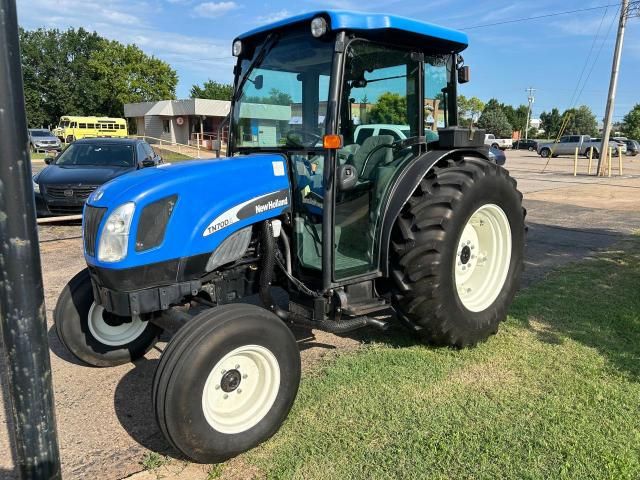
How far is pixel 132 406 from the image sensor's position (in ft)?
10.8

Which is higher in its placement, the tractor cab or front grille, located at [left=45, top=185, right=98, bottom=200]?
the tractor cab

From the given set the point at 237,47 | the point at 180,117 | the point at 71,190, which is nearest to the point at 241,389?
the point at 237,47

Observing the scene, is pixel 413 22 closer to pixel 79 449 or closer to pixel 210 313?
pixel 210 313

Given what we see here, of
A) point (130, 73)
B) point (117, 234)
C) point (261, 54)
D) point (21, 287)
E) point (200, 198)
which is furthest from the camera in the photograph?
point (130, 73)

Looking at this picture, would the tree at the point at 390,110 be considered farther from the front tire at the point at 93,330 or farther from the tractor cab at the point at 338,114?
the front tire at the point at 93,330

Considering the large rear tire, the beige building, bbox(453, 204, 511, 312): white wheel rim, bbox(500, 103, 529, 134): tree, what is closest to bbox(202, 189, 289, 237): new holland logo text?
the large rear tire

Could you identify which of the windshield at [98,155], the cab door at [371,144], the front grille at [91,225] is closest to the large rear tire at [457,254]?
the cab door at [371,144]

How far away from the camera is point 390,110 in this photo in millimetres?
3789

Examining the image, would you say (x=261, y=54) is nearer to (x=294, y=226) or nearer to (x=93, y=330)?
(x=294, y=226)

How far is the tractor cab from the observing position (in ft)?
10.9

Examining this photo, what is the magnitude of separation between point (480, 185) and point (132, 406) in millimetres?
2856

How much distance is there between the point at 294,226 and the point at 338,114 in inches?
31.3

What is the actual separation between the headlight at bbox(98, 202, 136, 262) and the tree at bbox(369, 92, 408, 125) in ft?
6.04

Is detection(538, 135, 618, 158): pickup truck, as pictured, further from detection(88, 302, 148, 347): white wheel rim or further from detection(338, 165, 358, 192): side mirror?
detection(88, 302, 148, 347): white wheel rim
